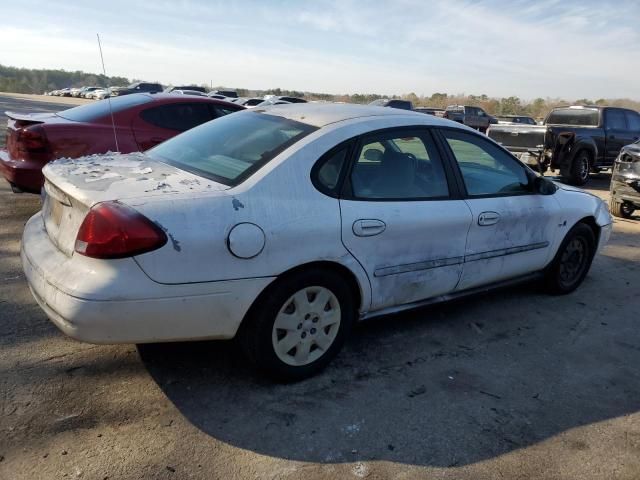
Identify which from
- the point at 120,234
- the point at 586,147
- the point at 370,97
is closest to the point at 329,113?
the point at 120,234

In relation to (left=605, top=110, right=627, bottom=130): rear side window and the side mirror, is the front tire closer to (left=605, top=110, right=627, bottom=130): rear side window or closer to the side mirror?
the side mirror

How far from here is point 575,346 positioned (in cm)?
382

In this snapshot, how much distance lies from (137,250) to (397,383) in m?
1.68

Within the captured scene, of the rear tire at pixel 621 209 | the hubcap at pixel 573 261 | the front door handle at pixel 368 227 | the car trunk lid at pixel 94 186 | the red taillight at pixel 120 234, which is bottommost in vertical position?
the rear tire at pixel 621 209

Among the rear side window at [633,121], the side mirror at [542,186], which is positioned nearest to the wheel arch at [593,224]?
the side mirror at [542,186]

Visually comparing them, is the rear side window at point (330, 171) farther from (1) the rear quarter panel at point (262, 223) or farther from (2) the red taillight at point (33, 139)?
(2) the red taillight at point (33, 139)

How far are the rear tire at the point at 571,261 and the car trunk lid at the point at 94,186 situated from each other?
3.14 metres

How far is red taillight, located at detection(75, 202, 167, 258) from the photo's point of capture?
2.45m

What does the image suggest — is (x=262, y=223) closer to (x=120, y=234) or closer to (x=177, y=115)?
(x=120, y=234)

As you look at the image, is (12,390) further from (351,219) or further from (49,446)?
(351,219)

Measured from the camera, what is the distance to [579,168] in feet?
38.2

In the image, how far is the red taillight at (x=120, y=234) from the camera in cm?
245

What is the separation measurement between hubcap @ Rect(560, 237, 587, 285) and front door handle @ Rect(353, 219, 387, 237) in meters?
2.25

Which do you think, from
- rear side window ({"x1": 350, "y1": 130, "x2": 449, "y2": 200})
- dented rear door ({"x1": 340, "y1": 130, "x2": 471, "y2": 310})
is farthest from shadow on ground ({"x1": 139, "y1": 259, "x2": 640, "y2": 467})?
rear side window ({"x1": 350, "y1": 130, "x2": 449, "y2": 200})
